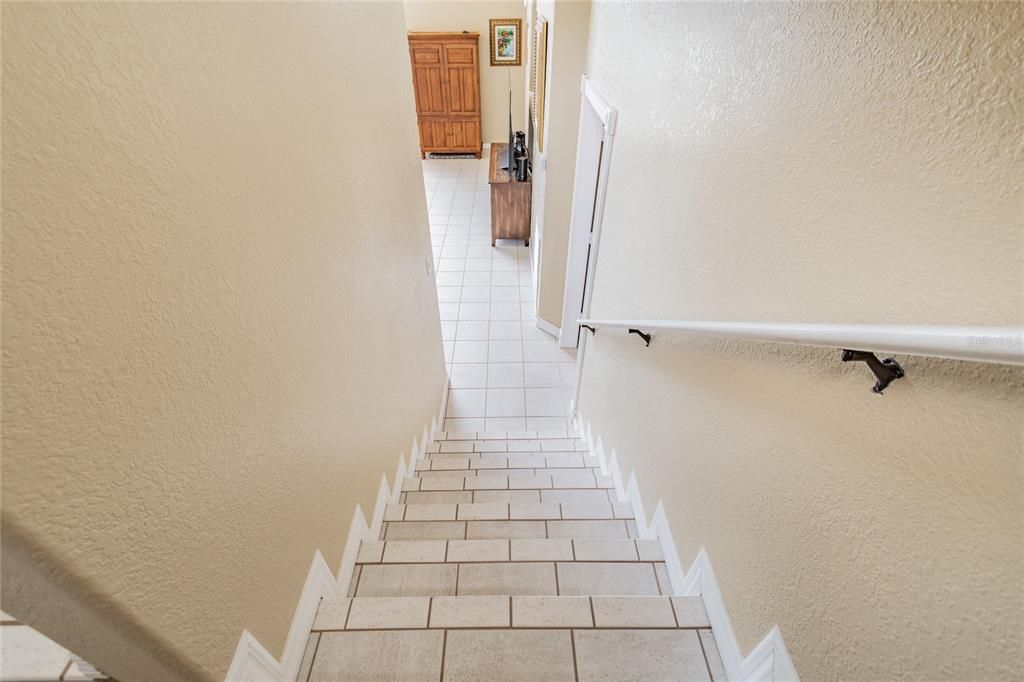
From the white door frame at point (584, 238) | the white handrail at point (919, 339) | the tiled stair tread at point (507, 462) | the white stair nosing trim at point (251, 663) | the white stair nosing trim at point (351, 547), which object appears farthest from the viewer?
the tiled stair tread at point (507, 462)

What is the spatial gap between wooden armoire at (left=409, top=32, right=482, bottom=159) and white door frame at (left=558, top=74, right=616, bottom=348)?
4632mm

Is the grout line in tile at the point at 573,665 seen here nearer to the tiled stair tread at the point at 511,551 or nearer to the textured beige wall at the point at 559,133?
the tiled stair tread at the point at 511,551

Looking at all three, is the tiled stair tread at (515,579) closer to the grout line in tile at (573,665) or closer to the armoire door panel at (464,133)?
the grout line in tile at (573,665)

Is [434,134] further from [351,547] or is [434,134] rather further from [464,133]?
[351,547]

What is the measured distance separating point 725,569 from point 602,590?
1.59 ft

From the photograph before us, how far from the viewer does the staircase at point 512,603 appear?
1336 mm

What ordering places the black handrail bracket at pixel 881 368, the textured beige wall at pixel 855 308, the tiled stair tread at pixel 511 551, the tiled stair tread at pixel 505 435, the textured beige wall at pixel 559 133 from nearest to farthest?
the textured beige wall at pixel 855 308, the black handrail bracket at pixel 881 368, the tiled stair tread at pixel 511 551, the textured beige wall at pixel 559 133, the tiled stair tread at pixel 505 435

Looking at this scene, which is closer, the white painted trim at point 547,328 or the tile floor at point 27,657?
the tile floor at point 27,657

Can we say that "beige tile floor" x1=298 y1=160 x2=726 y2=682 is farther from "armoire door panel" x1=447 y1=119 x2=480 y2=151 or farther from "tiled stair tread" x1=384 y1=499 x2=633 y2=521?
"armoire door panel" x1=447 y1=119 x2=480 y2=151

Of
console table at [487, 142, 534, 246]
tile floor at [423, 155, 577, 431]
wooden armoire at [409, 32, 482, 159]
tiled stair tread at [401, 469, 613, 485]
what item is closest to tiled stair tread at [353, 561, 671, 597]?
tiled stair tread at [401, 469, 613, 485]

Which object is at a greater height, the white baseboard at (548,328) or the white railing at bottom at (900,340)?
the white railing at bottom at (900,340)

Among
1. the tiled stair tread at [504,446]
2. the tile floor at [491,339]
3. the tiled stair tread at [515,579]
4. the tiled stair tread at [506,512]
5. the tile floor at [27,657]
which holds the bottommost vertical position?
the tile floor at [491,339]

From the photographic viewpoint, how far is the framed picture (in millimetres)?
8195

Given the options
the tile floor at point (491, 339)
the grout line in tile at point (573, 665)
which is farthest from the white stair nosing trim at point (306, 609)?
the tile floor at point (491, 339)
